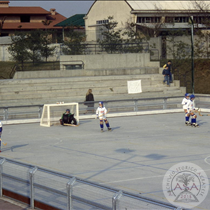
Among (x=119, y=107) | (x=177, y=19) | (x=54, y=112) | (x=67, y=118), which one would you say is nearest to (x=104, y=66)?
(x=119, y=107)

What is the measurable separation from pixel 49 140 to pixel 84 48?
2204 centimetres

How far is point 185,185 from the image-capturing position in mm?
11266

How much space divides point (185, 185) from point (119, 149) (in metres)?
6.13

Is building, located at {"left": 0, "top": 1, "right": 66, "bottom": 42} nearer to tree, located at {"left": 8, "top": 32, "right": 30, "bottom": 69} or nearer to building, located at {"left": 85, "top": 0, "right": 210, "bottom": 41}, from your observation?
building, located at {"left": 85, "top": 0, "right": 210, "bottom": 41}

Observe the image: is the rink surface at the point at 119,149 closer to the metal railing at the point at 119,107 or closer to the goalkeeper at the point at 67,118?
the goalkeeper at the point at 67,118

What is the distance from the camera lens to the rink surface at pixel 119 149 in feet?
41.8

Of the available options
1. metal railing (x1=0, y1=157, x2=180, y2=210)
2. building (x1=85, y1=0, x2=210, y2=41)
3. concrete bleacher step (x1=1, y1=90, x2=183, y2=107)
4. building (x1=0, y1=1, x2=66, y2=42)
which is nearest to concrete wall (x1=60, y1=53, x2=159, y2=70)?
concrete bleacher step (x1=1, y1=90, x2=183, y2=107)

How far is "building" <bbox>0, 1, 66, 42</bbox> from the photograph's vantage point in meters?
66.5

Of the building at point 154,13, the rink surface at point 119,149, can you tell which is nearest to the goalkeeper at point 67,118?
the rink surface at point 119,149

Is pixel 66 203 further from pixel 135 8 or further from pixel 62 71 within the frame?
pixel 135 8

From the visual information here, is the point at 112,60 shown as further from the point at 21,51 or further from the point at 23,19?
the point at 23,19

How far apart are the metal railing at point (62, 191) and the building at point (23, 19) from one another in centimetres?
5808

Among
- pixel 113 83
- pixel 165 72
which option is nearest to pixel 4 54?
pixel 113 83

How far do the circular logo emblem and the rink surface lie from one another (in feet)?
0.70
